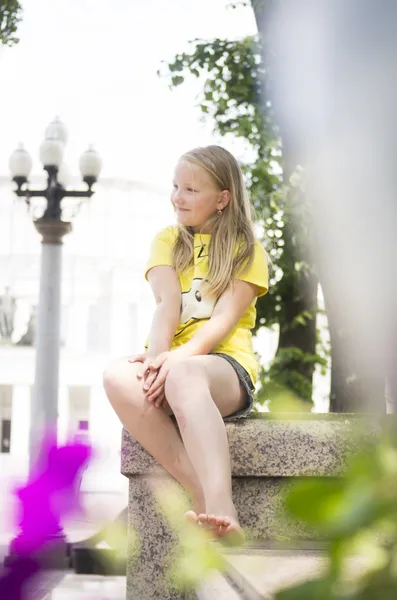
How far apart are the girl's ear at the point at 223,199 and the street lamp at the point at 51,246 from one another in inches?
223

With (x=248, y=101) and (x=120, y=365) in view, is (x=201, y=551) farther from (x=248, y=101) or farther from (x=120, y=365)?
(x=248, y=101)

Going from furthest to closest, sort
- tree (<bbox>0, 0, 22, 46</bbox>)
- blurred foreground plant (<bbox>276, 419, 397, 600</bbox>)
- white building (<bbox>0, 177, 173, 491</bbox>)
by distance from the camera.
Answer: white building (<bbox>0, 177, 173, 491</bbox>) → tree (<bbox>0, 0, 22, 46</bbox>) → blurred foreground plant (<bbox>276, 419, 397, 600</bbox>)

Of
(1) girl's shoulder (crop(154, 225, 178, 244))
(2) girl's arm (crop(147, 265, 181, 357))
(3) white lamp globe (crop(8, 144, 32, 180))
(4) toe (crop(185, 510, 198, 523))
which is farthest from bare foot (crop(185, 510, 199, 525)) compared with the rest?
(3) white lamp globe (crop(8, 144, 32, 180))

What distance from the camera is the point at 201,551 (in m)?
0.41

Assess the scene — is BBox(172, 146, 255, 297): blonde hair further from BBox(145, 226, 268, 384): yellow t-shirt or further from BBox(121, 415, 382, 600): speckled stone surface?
BBox(121, 415, 382, 600): speckled stone surface

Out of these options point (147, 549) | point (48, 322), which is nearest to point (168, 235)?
point (147, 549)

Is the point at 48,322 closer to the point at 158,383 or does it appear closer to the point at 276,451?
the point at 276,451

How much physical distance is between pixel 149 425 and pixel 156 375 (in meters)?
0.17

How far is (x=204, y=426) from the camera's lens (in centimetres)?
226

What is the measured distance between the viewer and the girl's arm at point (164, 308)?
276 centimetres

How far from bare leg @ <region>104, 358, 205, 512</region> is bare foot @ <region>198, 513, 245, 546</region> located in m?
0.47

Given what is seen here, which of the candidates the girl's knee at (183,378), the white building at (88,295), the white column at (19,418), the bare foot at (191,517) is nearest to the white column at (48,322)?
the girl's knee at (183,378)

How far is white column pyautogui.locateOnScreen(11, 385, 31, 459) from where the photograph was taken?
1474 inches

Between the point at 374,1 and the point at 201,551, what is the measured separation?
4.63 ft
